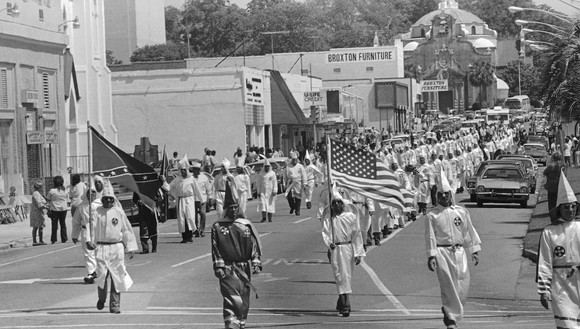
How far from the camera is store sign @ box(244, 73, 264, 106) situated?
65.4m

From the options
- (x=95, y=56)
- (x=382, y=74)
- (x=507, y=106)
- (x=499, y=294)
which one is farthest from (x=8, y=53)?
(x=507, y=106)

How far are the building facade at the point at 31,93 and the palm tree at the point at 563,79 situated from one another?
64.1ft

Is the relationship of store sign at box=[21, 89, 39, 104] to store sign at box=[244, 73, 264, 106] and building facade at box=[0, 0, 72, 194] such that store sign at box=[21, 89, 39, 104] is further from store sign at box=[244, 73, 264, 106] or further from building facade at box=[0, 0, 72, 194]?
store sign at box=[244, 73, 264, 106]

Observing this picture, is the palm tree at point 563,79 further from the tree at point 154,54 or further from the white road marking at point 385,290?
the tree at point 154,54

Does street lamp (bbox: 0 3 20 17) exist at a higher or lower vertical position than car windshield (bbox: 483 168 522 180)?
higher

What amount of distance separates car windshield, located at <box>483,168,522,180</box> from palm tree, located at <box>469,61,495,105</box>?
456 feet

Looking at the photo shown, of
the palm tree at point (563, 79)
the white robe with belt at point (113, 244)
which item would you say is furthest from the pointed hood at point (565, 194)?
the palm tree at point (563, 79)

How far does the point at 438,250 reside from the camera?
598 inches

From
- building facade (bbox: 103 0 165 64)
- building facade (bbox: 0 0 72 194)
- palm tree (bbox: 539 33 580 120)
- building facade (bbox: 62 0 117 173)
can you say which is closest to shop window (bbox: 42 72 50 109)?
building facade (bbox: 0 0 72 194)

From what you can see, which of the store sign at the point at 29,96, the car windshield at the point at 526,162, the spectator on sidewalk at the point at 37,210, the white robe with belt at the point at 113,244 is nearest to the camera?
the white robe with belt at the point at 113,244

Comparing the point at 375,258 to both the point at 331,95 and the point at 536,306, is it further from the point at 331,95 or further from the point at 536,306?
the point at 331,95

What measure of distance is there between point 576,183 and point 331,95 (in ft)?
133

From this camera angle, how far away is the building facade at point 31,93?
46625mm

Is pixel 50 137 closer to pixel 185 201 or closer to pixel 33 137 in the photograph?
pixel 33 137
